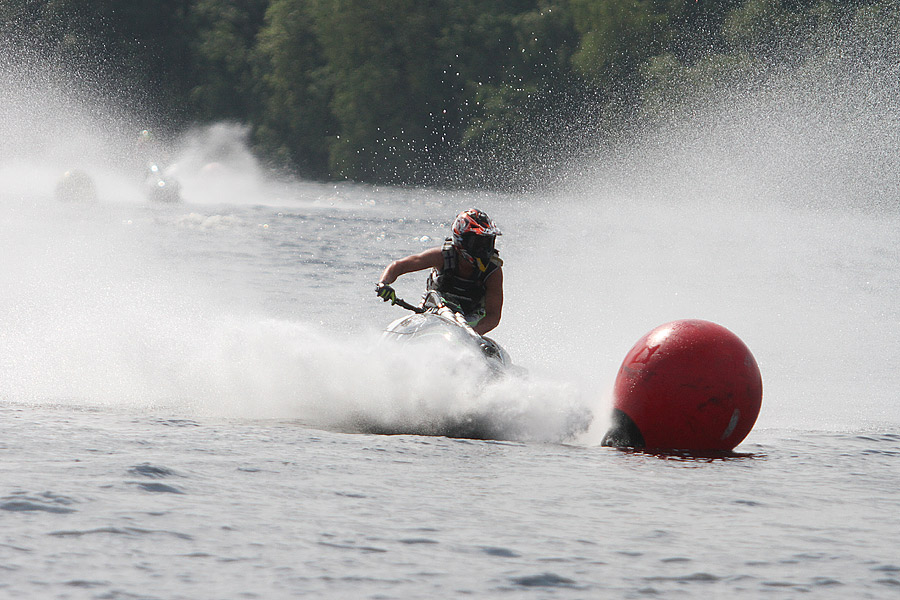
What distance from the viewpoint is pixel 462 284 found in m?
9.17

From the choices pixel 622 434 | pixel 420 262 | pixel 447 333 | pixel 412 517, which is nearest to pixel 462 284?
pixel 420 262

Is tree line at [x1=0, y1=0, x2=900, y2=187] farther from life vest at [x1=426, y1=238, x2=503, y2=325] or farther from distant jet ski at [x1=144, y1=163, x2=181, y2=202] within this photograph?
life vest at [x1=426, y1=238, x2=503, y2=325]

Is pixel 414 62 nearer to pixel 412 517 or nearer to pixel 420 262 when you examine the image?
pixel 420 262

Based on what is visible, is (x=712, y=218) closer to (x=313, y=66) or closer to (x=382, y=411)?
(x=382, y=411)

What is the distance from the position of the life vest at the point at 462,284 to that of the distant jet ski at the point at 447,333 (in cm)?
55

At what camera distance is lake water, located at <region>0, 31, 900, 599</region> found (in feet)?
14.7

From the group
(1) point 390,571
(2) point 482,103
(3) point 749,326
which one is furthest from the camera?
(2) point 482,103

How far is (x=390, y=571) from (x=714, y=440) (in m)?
3.22

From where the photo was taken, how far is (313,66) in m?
59.5

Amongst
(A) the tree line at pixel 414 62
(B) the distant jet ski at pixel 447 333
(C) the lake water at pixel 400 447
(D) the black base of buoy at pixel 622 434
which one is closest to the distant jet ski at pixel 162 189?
(C) the lake water at pixel 400 447

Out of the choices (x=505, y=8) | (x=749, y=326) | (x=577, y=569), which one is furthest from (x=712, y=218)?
(x=577, y=569)

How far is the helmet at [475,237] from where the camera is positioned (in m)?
8.98

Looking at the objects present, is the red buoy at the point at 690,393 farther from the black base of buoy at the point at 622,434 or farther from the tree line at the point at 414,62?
the tree line at the point at 414,62

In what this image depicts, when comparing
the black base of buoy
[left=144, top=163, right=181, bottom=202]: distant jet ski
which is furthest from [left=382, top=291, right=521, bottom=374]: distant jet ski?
[left=144, top=163, right=181, bottom=202]: distant jet ski
